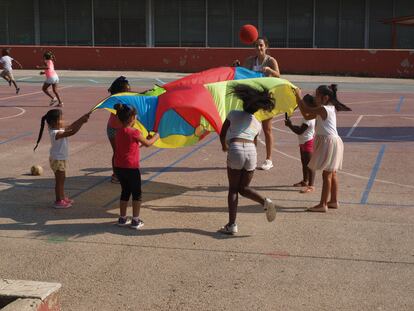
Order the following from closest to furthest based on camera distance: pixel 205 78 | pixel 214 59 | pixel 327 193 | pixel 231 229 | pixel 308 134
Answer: pixel 231 229
pixel 327 193
pixel 205 78
pixel 308 134
pixel 214 59

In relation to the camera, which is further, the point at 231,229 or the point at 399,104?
the point at 399,104

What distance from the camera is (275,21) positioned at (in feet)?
129

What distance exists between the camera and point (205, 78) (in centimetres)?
826

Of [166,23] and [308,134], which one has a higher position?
[166,23]

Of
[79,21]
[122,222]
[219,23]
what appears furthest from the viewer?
[79,21]

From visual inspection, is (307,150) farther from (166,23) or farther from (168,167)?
(166,23)

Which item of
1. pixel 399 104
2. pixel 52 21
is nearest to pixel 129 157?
pixel 399 104

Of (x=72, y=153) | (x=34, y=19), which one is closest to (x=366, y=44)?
(x=34, y=19)

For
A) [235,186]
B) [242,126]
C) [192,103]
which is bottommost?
[235,186]

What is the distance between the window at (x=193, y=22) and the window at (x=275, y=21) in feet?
12.6

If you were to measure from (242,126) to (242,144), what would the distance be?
19 cm

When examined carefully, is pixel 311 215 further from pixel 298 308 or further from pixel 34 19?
pixel 34 19

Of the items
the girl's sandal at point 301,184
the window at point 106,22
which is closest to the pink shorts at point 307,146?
the girl's sandal at point 301,184

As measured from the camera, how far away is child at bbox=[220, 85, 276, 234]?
6.53 m
